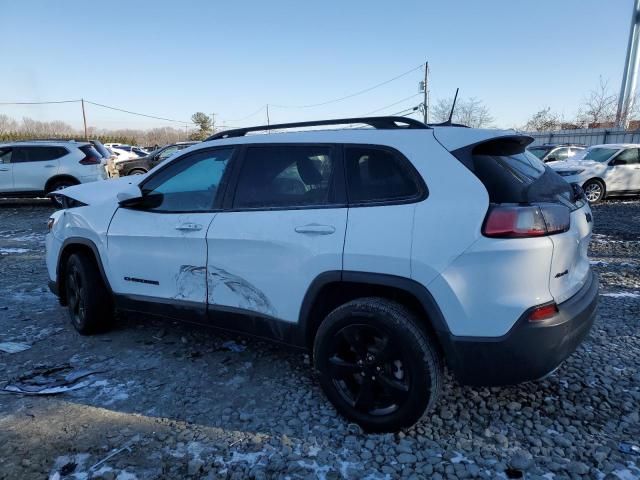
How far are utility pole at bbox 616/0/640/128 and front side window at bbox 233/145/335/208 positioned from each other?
4303cm

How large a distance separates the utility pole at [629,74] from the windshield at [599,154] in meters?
29.7

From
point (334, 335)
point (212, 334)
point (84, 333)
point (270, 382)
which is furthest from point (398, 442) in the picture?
point (84, 333)

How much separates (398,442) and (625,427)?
1319 millimetres

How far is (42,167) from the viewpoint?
12.1 m

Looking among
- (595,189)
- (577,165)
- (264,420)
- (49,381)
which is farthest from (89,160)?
(595,189)

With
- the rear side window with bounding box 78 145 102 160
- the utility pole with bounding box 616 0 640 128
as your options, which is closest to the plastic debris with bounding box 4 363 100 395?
the rear side window with bounding box 78 145 102 160

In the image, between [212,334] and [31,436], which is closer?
[31,436]

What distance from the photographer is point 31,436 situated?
2.59m

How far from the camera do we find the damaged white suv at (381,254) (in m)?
2.21

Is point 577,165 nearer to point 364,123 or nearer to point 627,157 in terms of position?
point 627,157

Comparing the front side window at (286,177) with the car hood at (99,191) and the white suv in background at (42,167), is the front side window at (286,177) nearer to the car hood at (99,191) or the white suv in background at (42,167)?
the car hood at (99,191)

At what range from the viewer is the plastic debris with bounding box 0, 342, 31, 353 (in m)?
3.74

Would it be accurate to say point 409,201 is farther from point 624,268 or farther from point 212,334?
point 624,268

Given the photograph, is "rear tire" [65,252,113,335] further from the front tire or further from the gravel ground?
the front tire
